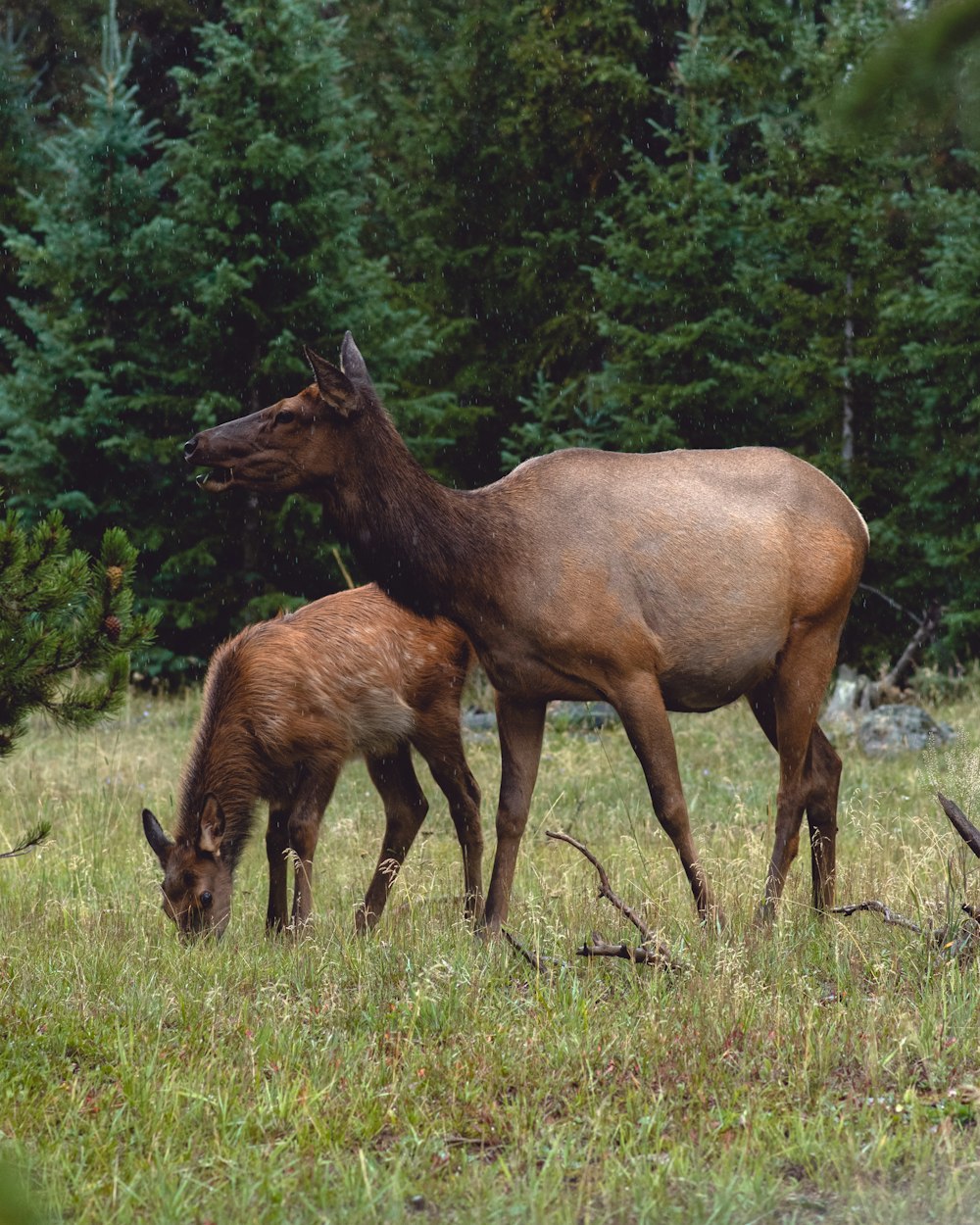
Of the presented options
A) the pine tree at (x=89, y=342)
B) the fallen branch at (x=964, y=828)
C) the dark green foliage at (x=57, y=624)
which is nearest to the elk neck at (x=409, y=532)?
the dark green foliage at (x=57, y=624)

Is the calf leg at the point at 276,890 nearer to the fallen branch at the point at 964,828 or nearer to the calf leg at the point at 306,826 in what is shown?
the calf leg at the point at 306,826

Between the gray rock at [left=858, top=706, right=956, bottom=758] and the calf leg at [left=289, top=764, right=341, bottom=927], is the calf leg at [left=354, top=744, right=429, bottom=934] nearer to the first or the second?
the calf leg at [left=289, top=764, right=341, bottom=927]

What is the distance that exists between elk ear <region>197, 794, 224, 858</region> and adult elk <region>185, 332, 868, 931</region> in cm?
127

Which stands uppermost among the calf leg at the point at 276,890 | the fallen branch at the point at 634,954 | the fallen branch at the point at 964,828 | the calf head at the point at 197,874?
the fallen branch at the point at 964,828

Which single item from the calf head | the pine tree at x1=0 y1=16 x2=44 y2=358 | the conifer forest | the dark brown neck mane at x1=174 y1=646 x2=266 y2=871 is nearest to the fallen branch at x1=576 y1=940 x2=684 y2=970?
the calf head

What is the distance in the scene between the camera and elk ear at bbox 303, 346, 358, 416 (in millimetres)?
6043

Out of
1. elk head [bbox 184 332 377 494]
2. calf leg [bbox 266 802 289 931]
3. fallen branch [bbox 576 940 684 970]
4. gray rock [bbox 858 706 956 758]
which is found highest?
elk head [bbox 184 332 377 494]

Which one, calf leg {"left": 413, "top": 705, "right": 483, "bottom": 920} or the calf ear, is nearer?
the calf ear

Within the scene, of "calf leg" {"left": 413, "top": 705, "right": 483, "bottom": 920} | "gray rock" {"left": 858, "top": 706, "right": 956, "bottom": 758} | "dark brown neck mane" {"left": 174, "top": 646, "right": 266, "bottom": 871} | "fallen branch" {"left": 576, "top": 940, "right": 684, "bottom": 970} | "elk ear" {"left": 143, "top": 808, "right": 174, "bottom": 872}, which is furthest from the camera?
"gray rock" {"left": 858, "top": 706, "right": 956, "bottom": 758}

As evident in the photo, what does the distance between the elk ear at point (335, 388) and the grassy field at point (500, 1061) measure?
2156 mm

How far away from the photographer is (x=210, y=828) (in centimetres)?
653

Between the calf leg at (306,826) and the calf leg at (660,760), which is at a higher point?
the calf leg at (660,760)

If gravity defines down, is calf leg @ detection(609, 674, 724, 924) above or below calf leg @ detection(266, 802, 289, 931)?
above

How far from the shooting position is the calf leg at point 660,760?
5.92 m
